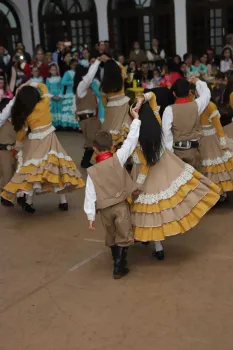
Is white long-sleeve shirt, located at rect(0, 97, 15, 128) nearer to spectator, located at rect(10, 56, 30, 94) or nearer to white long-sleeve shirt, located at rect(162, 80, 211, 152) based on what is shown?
white long-sleeve shirt, located at rect(162, 80, 211, 152)

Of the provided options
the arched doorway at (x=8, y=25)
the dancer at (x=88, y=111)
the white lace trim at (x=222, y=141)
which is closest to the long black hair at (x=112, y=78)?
the dancer at (x=88, y=111)

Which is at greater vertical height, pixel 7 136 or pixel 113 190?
pixel 7 136

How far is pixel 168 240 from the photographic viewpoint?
4.64 meters

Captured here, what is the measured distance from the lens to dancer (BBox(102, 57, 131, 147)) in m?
6.23

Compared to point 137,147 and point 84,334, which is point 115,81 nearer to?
point 137,147

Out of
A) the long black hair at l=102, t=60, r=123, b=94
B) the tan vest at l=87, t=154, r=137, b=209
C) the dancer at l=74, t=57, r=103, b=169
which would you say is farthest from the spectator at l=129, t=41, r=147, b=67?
the tan vest at l=87, t=154, r=137, b=209

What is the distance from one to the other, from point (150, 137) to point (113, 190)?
19.3 inches

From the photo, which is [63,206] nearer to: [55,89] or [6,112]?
[6,112]

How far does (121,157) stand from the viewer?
3818mm

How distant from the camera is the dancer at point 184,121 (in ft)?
15.2

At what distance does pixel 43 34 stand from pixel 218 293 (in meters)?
12.4

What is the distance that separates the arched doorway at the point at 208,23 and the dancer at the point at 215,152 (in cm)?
808

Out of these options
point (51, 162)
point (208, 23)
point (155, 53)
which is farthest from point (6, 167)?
point (208, 23)

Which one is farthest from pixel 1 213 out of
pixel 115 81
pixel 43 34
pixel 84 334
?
pixel 43 34
